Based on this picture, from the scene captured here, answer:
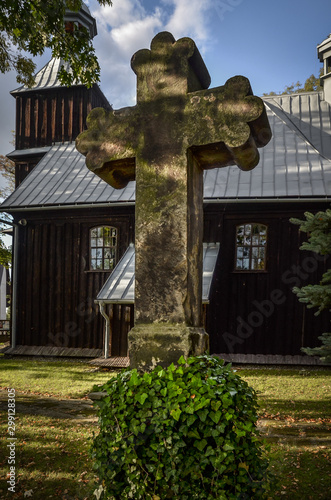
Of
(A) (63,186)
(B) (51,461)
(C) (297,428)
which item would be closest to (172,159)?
(B) (51,461)

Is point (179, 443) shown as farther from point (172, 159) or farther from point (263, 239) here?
point (263, 239)

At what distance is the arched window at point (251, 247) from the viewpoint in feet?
42.3

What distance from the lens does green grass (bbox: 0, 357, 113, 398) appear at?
9.12 metres

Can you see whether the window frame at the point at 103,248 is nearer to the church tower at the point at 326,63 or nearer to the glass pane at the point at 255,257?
the glass pane at the point at 255,257

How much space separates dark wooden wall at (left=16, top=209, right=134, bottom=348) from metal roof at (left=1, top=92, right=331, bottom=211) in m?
0.66

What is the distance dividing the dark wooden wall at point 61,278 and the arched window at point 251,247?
3.37 meters

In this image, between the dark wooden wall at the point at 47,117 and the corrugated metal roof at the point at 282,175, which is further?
the dark wooden wall at the point at 47,117

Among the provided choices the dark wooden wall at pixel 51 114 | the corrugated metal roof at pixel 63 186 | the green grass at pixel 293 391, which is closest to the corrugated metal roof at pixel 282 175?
the corrugated metal roof at pixel 63 186

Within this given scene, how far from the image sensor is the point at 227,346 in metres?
12.7

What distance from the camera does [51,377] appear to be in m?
10.7

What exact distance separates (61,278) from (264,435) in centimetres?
1007

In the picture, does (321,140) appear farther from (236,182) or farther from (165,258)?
(165,258)

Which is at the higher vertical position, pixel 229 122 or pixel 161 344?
pixel 229 122

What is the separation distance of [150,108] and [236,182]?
30.7ft
